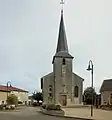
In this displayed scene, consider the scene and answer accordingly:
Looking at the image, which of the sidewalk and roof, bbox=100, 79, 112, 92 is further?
roof, bbox=100, 79, 112, 92

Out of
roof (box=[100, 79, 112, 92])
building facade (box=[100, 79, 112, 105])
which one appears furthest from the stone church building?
roof (box=[100, 79, 112, 92])

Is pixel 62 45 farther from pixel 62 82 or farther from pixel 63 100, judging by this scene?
pixel 63 100

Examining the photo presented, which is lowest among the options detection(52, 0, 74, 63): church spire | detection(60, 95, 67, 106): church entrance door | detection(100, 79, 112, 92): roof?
detection(60, 95, 67, 106): church entrance door

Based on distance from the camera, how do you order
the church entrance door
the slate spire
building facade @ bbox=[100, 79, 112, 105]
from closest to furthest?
the church entrance door
the slate spire
building facade @ bbox=[100, 79, 112, 105]

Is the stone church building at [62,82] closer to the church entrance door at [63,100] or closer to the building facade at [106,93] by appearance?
the church entrance door at [63,100]

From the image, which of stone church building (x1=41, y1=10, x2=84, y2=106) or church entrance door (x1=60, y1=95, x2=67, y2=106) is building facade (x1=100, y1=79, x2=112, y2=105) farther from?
church entrance door (x1=60, y1=95, x2=67, y2=106)

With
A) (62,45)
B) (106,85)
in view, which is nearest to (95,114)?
(62,45)

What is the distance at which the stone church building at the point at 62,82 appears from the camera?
73188 millimetres

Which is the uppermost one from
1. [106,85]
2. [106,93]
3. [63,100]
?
[106,85]

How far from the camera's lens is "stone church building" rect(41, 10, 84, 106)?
73.2 metres

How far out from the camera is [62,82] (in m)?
73.9

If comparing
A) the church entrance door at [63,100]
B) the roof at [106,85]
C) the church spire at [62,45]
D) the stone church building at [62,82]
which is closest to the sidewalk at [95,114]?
the stone church building at [62,82]

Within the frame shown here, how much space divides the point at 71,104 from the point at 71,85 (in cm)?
494

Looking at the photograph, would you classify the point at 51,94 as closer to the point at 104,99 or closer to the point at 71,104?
the point at 71,104
